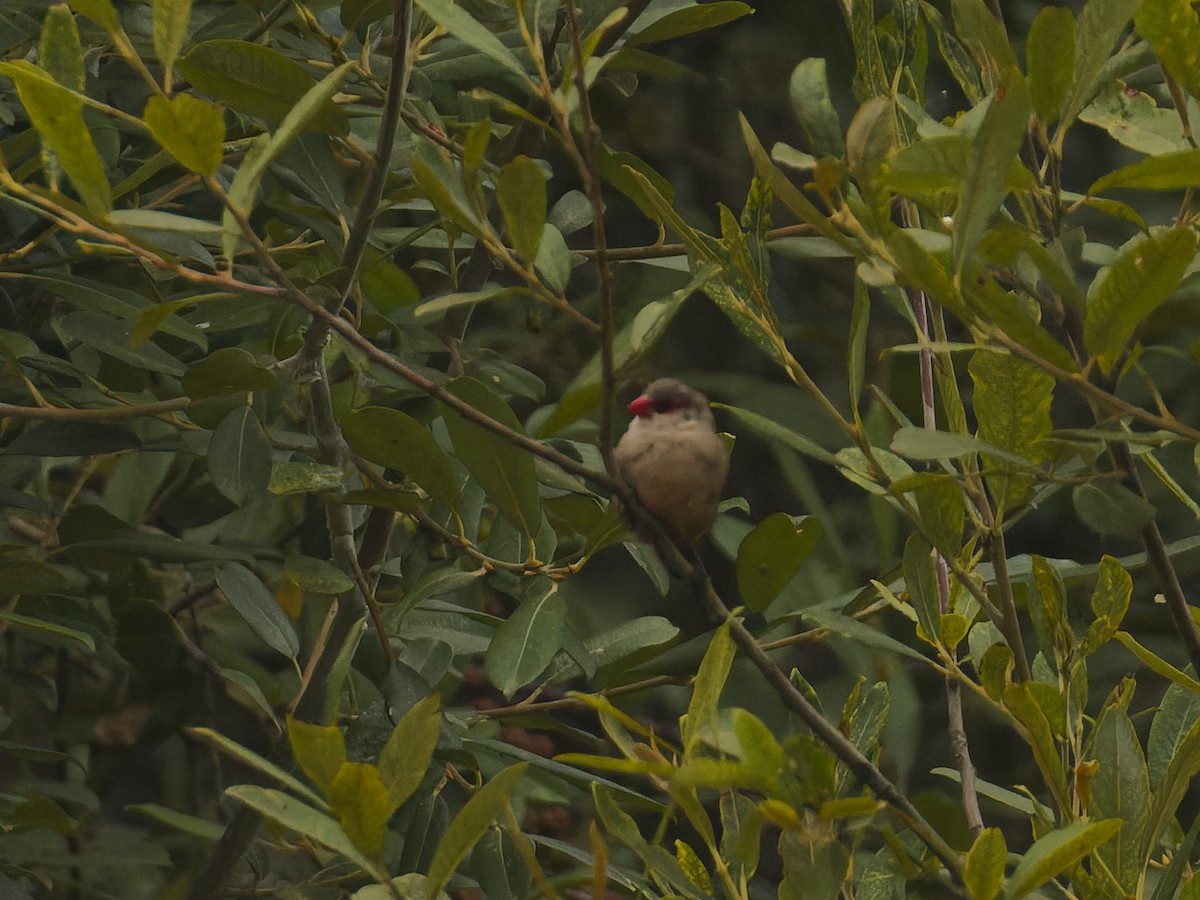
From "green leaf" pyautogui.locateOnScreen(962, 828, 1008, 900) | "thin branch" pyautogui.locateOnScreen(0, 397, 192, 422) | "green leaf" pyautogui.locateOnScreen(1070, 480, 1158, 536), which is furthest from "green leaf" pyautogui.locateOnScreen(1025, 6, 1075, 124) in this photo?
"thin branch" pyautogui.locateOnScreen(0, 397, 192, 422)

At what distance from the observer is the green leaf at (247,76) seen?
124cm

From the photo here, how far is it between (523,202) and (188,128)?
0.23m

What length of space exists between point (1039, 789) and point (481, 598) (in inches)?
37.3

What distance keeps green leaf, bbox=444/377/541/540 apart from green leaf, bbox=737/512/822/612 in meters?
0.20

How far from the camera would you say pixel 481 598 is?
2174 millimetres

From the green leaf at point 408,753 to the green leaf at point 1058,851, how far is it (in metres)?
0.37

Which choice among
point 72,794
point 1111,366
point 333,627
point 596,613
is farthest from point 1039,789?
point 1111,366

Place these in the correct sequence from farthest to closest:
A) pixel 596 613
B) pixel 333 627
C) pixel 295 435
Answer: pixel 596 613
pixel 295 435
pixel 333 627

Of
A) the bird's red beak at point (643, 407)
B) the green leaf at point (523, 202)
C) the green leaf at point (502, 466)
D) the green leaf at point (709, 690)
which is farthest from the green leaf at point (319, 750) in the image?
the bird's red beak at point (643, 407)

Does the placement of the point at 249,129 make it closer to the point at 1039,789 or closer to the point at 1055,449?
the point at 1055,449

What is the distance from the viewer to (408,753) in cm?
97

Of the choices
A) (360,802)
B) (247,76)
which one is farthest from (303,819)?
(247,76)

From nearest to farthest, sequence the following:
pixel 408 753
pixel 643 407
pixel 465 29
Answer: pixel 408 753 → pixel 465 29 → pixel 643 407

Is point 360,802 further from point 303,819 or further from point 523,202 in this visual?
point 523,202
